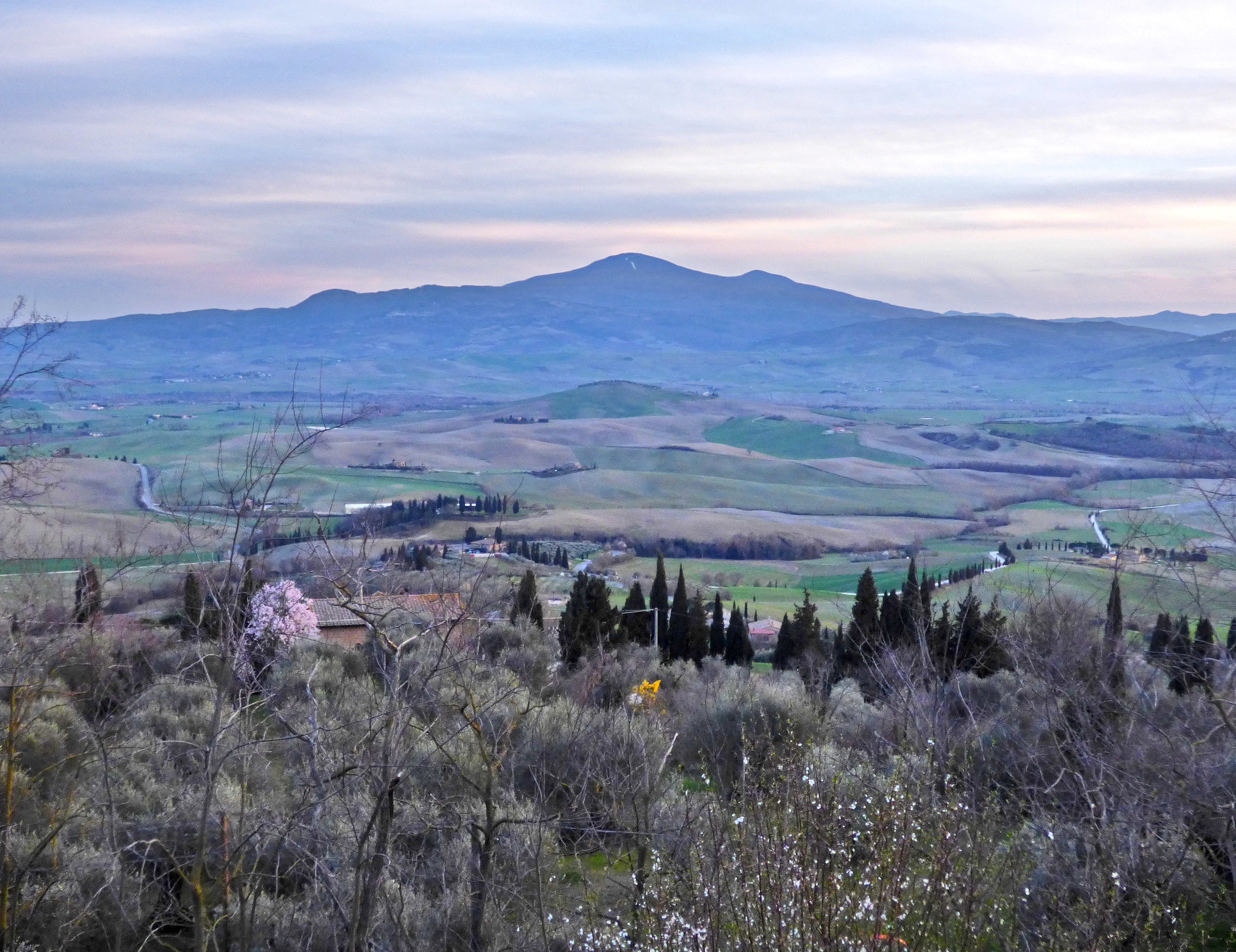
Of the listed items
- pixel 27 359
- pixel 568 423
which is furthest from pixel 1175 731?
pixel 568 423

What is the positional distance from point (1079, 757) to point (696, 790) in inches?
226

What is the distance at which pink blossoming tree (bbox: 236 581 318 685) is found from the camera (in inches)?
351

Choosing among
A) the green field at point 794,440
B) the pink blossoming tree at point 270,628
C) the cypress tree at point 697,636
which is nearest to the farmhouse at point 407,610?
the pink blossoming tree at point 270,628

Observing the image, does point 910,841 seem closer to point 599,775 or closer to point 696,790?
point 599,775

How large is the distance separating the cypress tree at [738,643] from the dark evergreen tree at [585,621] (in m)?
3.88

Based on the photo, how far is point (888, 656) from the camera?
1480cm

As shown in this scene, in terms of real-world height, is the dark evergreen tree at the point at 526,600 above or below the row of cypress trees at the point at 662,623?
above

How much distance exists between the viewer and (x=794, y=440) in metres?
162

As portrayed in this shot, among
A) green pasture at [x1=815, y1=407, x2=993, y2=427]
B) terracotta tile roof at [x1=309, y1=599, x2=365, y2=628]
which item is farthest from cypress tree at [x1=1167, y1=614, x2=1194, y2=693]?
green pasture at [x1=815, y1=407, x2=993, y2=427]

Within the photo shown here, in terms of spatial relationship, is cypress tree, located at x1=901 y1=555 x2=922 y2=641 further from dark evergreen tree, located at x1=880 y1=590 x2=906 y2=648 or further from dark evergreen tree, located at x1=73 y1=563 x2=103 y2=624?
dark evergreen tree, located at x1=73 y1=563 x2=103 y2=624

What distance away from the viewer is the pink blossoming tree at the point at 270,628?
Result: 891cm

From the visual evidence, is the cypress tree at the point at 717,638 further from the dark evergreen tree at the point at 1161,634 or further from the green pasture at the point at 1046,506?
the green pasture at the point at 1046,506

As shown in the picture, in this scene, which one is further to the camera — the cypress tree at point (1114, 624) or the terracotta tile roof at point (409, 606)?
the cypress tree at point (1114, 624)

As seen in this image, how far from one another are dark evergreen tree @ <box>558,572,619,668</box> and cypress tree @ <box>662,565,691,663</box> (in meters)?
2.51
